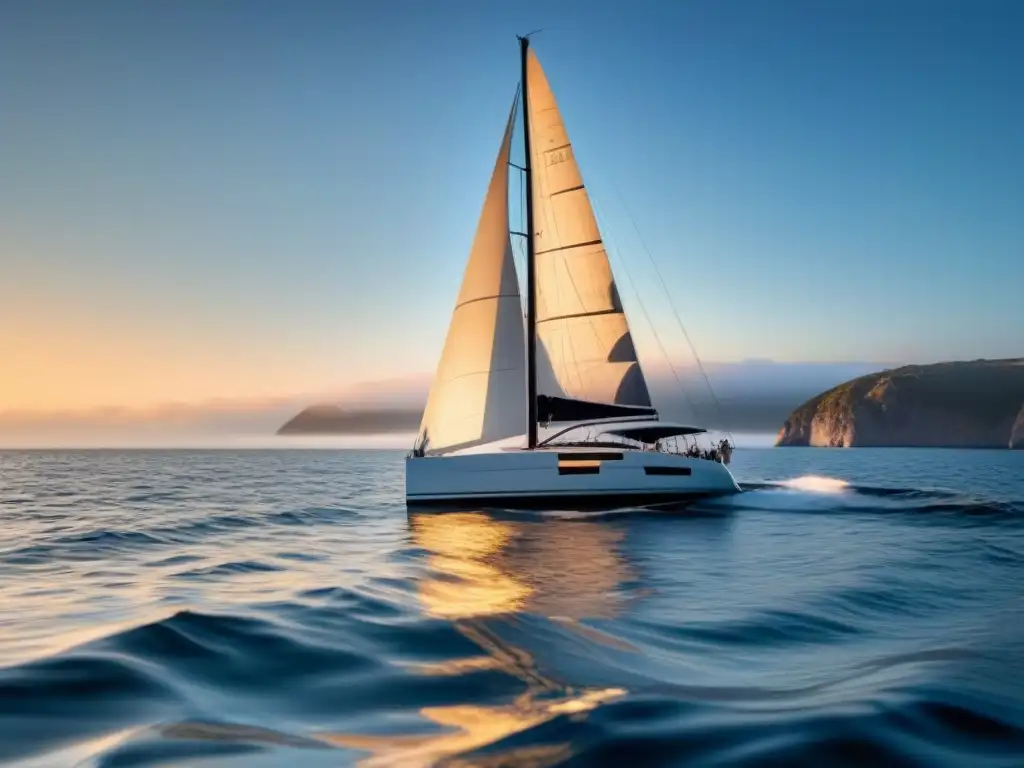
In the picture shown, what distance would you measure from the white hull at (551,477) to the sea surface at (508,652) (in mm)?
5663

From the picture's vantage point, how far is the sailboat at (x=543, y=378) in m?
24.5

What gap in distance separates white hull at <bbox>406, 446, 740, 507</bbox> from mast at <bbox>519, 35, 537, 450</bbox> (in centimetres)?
143

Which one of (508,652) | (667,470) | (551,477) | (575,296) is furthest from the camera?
(575,296)

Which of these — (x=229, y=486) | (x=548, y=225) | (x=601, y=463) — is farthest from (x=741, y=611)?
(x=229, y=486)

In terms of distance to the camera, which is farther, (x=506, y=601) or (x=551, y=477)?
(x=551, y=477)

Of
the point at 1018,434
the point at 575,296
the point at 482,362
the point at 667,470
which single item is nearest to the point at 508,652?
the point at 667,470

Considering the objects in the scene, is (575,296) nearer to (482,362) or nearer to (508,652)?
(482,362)

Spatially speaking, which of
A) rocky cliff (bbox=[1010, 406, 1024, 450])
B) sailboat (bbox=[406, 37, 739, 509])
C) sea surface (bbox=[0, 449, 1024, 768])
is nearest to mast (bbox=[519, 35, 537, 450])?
sailboat (bbox=[406, 37, 739, 509])

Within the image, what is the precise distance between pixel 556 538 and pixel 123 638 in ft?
41.4

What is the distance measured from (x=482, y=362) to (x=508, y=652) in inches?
735

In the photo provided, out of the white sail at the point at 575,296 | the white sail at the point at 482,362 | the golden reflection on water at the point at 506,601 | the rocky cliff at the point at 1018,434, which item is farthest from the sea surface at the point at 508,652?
the rocky cliff at the point at 1018,434

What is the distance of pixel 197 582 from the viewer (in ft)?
40.1

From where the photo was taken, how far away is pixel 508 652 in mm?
7805

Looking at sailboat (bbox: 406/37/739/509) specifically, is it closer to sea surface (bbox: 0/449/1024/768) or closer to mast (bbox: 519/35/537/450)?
mast (bbox: 519/35/537/450)
